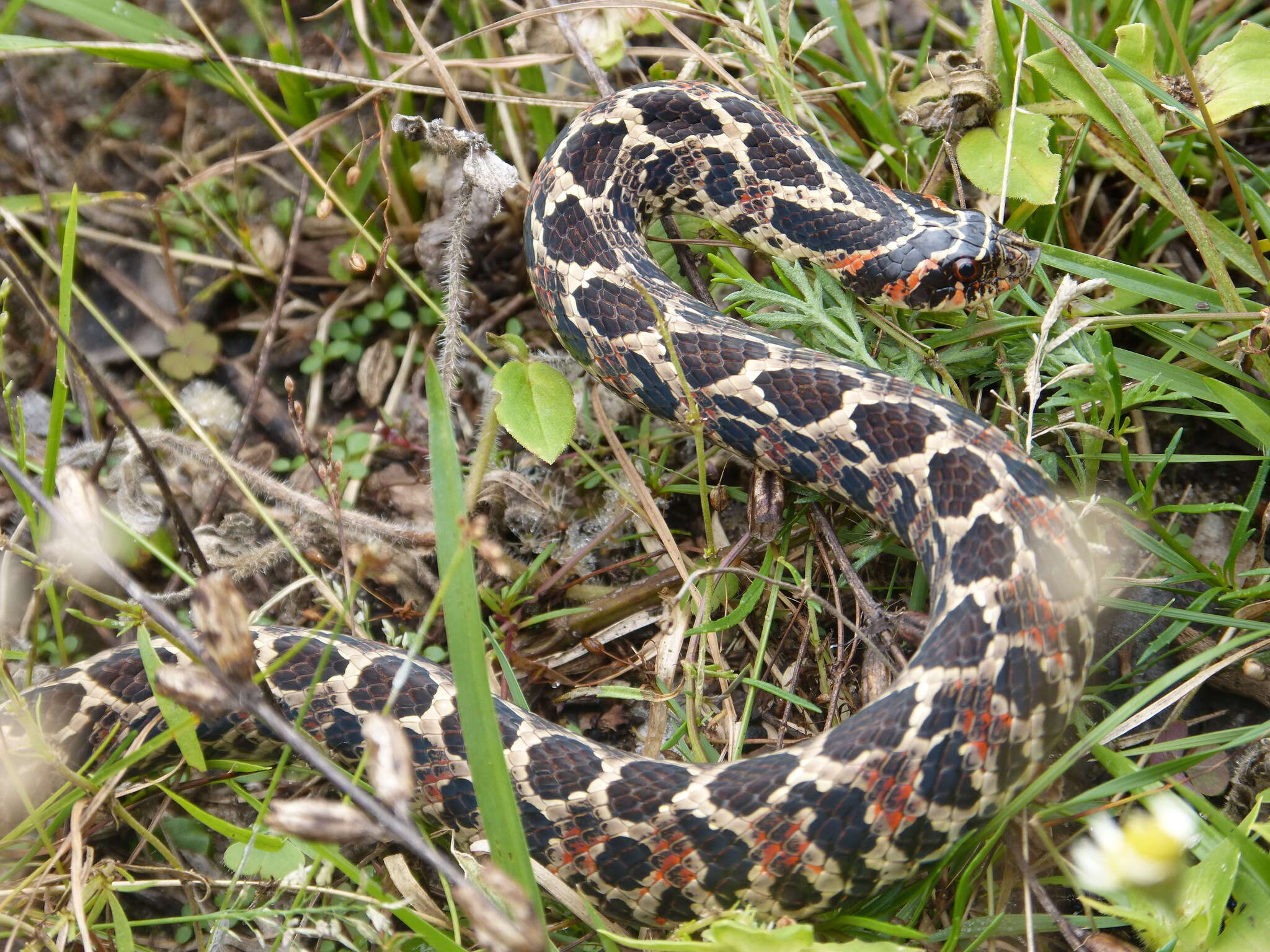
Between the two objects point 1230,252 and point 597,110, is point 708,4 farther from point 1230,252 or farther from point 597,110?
point 1230,252

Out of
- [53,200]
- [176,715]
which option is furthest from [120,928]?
[53,200]

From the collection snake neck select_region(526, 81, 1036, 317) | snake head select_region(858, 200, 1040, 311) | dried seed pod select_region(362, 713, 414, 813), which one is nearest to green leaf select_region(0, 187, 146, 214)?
snake neck select_region(526, 81, 1036, 317)

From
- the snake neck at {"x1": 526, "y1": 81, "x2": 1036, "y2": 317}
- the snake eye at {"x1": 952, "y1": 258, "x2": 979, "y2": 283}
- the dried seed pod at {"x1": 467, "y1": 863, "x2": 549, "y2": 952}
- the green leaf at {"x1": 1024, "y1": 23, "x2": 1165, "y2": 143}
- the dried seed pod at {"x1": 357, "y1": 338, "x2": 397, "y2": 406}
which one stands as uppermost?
the green leaf at {"x1": 1024, "y1": 23, "x2": 1165, "y2": 143}

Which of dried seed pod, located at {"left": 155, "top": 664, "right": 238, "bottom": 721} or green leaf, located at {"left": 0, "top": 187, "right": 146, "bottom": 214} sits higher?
green leaf, located at {"left": 0, "top": 187, "right": 146, "bottom": 214}

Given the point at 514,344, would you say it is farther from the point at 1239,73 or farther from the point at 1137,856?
the point at 1239,73

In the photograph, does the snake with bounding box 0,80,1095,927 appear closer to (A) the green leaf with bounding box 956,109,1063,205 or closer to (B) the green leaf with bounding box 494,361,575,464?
(A) the green leaf with bounding box 956,109,1063,205

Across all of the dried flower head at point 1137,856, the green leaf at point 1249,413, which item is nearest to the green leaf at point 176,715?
the dried flower head at point 1137,856
